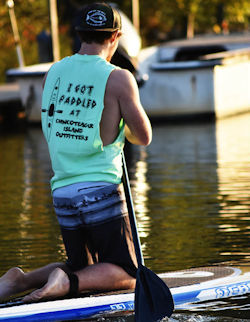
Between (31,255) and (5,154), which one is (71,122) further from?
(5,154)

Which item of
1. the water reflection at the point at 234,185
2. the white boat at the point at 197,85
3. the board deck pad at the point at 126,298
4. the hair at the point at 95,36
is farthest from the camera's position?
the white boat at the point at 197,85

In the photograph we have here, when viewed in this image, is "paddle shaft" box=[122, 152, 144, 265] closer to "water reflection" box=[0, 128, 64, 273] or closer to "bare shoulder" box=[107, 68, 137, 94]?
"bare shoulder" box=[107, 68, 137, 94]

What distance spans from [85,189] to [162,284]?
2.19 feet

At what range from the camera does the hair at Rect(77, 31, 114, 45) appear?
5457 mm

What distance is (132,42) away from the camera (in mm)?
14039

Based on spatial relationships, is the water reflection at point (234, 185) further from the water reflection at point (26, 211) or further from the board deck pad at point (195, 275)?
the water reflection at point (26, 211)

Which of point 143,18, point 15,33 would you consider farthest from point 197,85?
point 143,18

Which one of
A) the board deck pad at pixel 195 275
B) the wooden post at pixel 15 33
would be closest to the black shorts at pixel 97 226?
the board deck pad at pixel 195 275

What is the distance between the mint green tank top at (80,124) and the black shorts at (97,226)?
9cm

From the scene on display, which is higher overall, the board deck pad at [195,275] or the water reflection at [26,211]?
the board deck pad at [195,275]

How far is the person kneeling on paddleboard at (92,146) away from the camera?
17.7ft

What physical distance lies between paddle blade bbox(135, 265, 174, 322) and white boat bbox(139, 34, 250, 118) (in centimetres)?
1432

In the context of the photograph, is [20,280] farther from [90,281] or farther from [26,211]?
[26,211]

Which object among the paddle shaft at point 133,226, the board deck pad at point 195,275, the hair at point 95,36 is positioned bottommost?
the board deck pad at point 195,275
